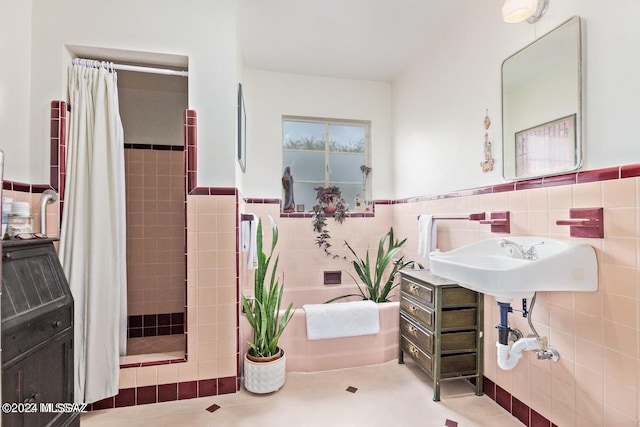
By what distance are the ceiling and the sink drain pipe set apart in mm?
2043

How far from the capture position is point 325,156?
339 cm

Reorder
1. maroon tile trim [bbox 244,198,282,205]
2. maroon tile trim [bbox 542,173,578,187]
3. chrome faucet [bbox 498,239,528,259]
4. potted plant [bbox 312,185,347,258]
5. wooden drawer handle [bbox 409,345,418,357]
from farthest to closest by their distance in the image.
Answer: potted plant [bbox 312,185,347,258] → maroon tile trim [bbox 244,198,282,205] → wooden drawer handle [bbox 409,345,418,357] → chrome faucet [bbox 498,239,528,259] → maroon tile trim [bbox 542,173,578,187]

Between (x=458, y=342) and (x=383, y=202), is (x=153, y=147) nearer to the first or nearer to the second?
(x=383, y=202)

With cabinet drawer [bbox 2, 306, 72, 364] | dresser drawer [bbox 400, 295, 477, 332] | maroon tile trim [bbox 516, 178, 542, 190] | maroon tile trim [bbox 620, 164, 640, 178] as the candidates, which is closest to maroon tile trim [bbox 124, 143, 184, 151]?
cabinet drawer [bbox 2, 306, 72, 364]

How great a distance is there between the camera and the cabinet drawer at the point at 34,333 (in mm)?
1162

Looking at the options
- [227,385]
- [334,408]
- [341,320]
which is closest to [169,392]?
[227,385]

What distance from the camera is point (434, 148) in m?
2.63

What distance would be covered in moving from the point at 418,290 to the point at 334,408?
906 mm

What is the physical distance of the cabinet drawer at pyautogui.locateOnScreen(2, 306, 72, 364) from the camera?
3.81ft

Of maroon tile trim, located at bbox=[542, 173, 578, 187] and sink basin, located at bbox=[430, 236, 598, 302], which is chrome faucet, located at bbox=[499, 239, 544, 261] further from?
maroon tile trim, located at bbox=[542, 173, 578, 187]

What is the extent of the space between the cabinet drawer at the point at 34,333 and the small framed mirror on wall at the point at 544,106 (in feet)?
8.05

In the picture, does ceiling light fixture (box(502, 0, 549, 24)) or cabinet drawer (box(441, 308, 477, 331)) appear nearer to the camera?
ceiling light fixture (box(502, 0, 549, 24))

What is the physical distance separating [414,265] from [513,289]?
4.72 feet

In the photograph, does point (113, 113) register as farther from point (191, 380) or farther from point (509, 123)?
point (509, 123)
